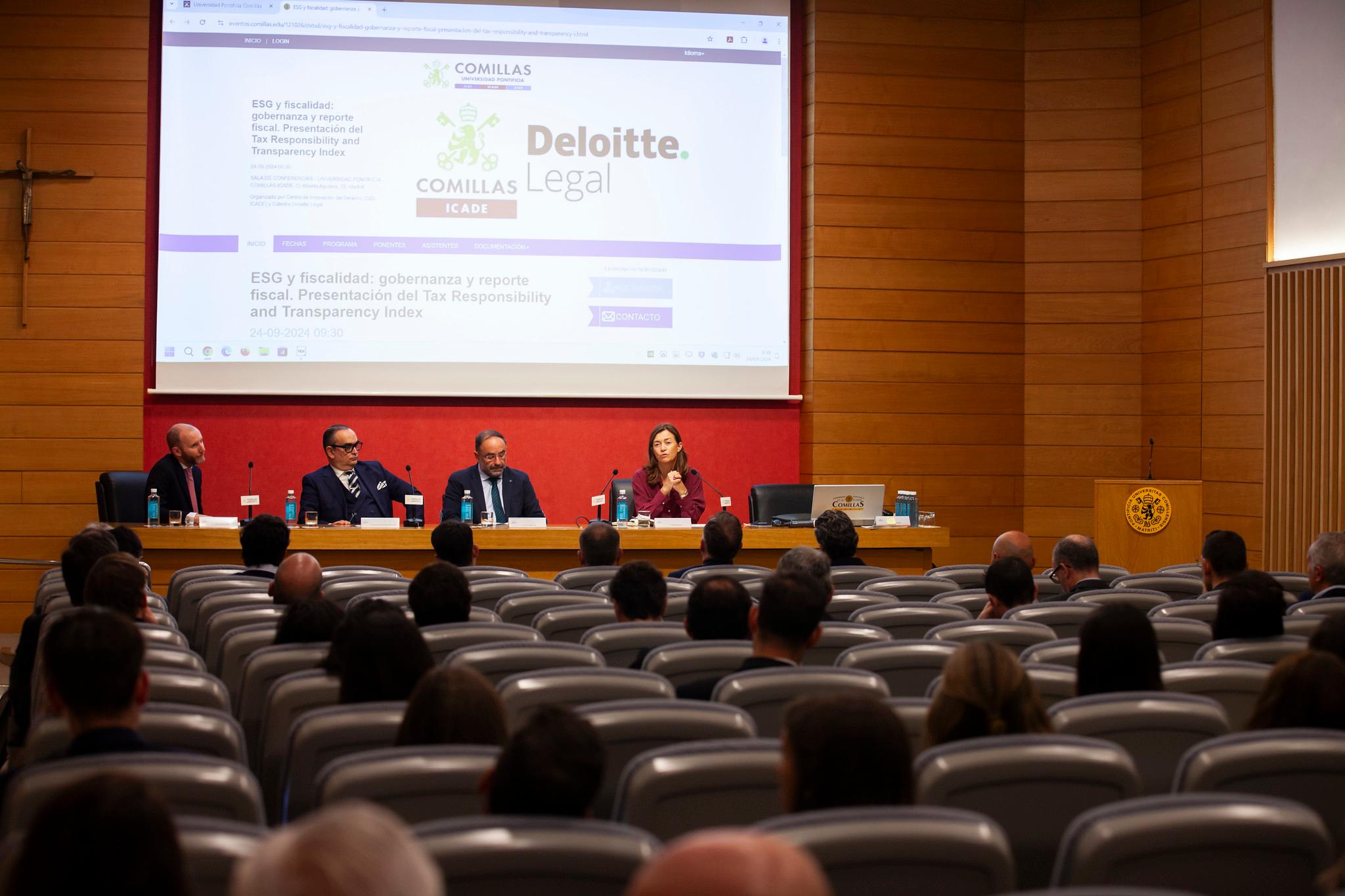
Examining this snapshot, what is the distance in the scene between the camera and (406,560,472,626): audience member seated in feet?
11.2

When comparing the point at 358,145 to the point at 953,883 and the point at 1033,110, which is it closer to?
the point at 1033,110

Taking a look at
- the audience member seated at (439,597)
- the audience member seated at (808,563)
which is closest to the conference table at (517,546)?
the audience member seated at (808,563)

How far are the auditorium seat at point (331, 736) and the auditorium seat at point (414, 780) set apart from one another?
38 centimetres

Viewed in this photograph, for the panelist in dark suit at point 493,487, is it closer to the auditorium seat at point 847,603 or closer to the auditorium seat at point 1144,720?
the auditorium seat at point 847,603

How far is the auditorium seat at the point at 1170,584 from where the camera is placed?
4895mm

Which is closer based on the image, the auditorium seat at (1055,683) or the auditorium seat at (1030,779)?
the auditorium seat at (1030,779)

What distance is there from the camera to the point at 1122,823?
1.55 meters

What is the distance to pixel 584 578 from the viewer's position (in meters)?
4.76

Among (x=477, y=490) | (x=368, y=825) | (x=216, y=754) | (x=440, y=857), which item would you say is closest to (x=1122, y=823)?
(x=440, y=857)

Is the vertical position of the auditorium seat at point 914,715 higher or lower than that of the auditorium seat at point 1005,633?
lower

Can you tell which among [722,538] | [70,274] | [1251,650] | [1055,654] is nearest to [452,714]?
[1055,654]

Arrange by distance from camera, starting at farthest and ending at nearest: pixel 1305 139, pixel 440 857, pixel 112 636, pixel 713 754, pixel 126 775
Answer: pixel 1305 139 < pixel 112 636 < pixel 713 754 < pixel 440 857 < pixel 126 775

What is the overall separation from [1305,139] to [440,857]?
842 centimetres

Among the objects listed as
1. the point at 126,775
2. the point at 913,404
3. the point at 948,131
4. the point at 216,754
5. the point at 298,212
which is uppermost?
the point at 948,131
